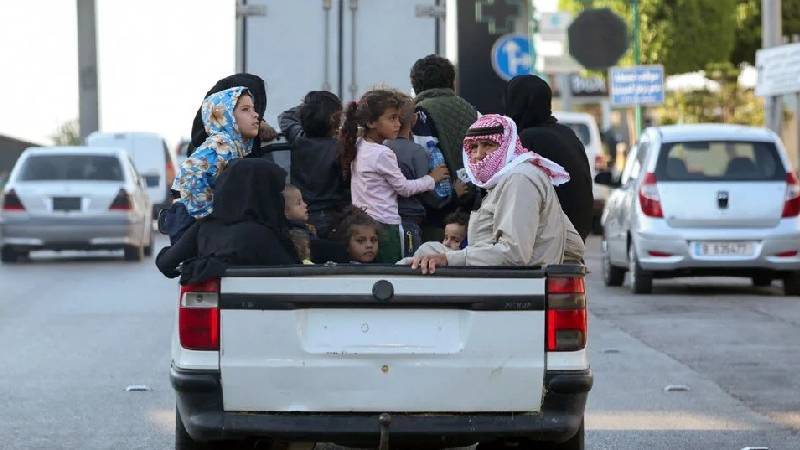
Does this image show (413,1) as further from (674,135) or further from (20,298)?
(20,298)

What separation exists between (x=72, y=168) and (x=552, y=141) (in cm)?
1824

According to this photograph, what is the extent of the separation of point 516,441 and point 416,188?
2.29 meters

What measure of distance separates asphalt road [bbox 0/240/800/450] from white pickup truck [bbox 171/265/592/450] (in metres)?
2.57

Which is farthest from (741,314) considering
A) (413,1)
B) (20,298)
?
(20,298)

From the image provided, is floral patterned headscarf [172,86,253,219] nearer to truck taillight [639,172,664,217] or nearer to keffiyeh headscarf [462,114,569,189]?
keffiyeh headscarf [462,114,569,189]

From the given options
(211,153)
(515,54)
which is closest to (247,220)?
(211,153)

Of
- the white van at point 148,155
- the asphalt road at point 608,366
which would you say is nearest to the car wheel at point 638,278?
the asphalt road at point 608,366

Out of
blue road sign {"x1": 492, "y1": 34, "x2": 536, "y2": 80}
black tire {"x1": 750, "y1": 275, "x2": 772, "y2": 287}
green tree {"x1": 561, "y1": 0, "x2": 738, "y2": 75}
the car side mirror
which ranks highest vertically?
green tree {"x1": 561, "y1": 0, "x2": 738, "y2": 75}

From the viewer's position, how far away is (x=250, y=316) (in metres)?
7.20

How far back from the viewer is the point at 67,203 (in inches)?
1041

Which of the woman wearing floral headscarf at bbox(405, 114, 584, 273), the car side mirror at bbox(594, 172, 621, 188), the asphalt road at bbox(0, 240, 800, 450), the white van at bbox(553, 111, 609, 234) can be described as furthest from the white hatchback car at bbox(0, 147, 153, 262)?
the woman wearing floral headscarf at bbox(405, 114, 584, 273)

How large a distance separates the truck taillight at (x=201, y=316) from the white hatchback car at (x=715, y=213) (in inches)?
473

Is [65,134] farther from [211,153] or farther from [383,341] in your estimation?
[383,341]

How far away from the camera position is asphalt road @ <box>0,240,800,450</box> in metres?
10.3
